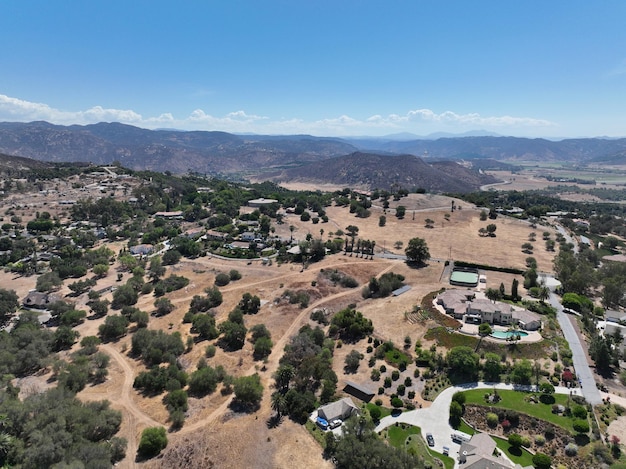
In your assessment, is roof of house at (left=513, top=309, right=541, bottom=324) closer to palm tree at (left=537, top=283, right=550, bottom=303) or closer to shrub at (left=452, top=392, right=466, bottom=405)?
palm tree at (left=537, top=283, right=550, bottom=303)

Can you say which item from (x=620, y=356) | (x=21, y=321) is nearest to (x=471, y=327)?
(x=620, y=356)

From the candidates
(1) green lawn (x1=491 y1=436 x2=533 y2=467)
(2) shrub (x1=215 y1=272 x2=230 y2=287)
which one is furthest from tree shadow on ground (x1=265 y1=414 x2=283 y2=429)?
(2) shrub (x1=215 y1=272 x2=230 y2=287)

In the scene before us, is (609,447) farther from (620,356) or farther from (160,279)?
(160,279)

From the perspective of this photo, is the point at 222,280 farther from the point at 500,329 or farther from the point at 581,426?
the point at 581,426

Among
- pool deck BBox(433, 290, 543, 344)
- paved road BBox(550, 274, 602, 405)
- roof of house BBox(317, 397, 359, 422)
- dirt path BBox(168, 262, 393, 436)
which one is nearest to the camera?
roof of house BBox(317, 397, 359, 422)

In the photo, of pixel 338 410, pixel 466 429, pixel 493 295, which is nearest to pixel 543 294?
pixel 493 295

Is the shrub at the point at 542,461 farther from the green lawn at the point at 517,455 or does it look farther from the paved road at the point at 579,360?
the paved road at the point at 579,360
